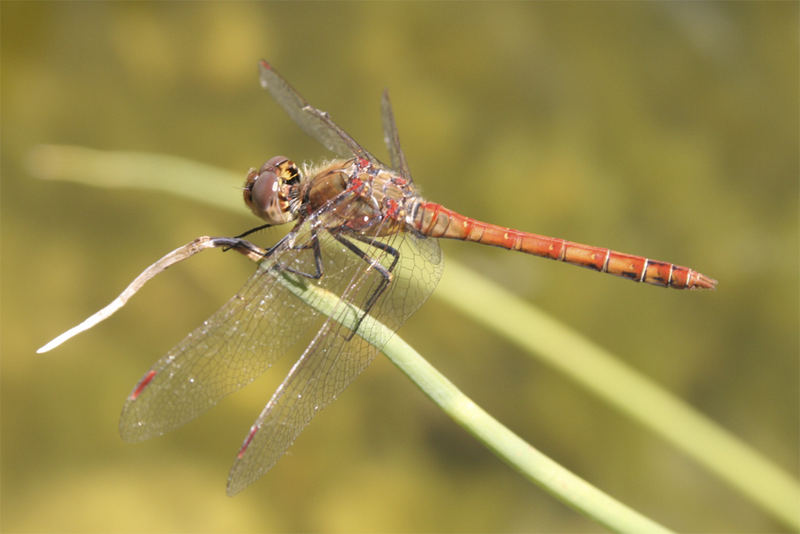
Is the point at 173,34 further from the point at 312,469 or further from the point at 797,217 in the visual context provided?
the point at 797,217

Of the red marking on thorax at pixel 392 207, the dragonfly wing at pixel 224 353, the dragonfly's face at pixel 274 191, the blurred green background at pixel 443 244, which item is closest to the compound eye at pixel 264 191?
the dragonfly's face at pixel 274 191

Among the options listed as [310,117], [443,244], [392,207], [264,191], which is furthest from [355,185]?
[443,244]

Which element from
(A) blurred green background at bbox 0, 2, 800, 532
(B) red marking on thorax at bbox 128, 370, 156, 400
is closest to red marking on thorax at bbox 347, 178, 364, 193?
(B) red marking on thorax at bbox 128, 370, 156, 400

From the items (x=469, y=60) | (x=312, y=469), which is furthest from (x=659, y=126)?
(x=312, y=469)

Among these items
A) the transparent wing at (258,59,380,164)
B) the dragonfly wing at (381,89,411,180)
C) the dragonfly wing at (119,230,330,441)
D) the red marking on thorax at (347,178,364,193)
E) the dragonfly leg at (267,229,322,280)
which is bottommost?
the dragonfly wing at (119,230,330,441)

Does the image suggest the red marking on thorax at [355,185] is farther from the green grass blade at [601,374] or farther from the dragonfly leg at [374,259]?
the green grass blade at [601,374]

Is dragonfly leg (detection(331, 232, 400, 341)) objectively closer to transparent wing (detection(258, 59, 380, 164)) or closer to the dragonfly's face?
the dragonfly's face

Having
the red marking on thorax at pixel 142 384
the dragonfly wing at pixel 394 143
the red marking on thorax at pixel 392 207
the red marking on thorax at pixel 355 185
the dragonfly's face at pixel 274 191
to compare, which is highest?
the dragonfly wing at pixel 394 143
